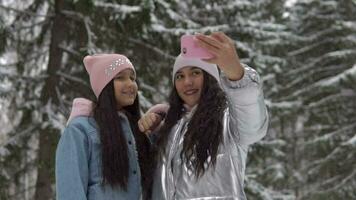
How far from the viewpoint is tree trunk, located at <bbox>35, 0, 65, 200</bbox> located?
8.00m

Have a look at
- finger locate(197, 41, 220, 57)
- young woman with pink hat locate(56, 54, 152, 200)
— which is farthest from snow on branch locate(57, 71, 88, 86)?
finger locate(197, 41, 220, 57)

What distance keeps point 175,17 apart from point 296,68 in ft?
29.8

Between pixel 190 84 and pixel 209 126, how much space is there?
0.37 m

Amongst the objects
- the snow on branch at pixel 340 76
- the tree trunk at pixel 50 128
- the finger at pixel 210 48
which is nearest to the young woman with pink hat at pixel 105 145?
the finger at pixel 210 48

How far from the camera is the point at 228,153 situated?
3469mm

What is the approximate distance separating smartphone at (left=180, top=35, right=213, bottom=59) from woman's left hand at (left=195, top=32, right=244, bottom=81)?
0.31ft

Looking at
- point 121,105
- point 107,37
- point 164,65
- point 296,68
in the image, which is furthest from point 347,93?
point 121,105

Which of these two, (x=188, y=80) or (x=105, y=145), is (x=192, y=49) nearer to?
(x=188, y=80)

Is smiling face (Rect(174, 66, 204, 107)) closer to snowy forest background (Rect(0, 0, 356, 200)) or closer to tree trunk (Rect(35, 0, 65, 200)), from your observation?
snowy forest background (Rect(0, 0, 356, 200))

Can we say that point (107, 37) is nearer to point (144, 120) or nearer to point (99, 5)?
point (99, 5)

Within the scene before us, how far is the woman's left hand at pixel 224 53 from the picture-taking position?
306 centimetres

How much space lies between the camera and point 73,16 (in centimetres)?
852

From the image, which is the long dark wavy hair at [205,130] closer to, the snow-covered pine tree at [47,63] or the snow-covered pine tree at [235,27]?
the snow-covered pine tree at [47,63]

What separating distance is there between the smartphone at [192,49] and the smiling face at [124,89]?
1.64ft
